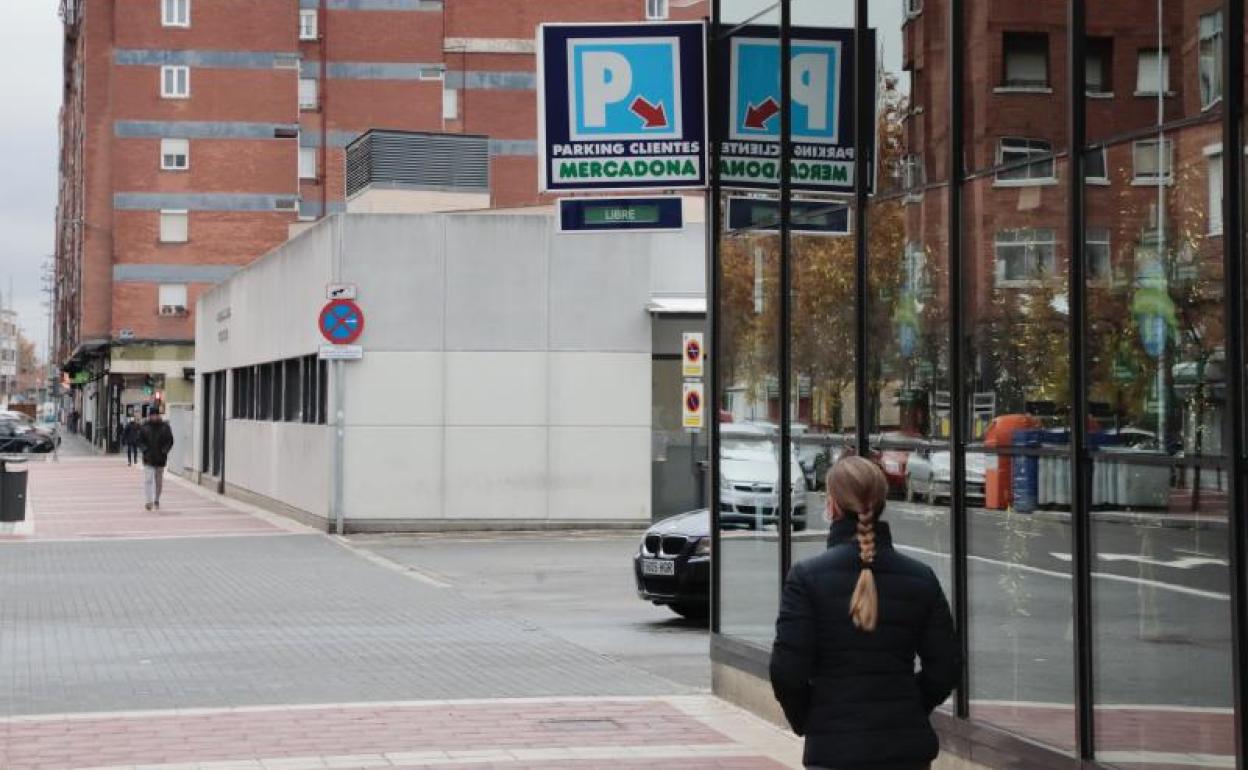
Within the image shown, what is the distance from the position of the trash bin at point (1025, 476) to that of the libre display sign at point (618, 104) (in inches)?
154

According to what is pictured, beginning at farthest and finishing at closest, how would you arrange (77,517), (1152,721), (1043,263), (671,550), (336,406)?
(77,517), (336,406), (671,550), (1043,263), (1152,721)

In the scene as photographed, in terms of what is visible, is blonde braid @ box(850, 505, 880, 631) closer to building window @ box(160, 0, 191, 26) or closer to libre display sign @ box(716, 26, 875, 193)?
libre display sign @ box(716, 26, 875, 193)

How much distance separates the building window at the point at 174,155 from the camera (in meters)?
69.4

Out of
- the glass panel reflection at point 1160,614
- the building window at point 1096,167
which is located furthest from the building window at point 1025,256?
the glass panel reflection at point 1160,614

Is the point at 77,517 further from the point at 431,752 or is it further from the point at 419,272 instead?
the point at 431,752

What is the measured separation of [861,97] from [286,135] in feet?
203

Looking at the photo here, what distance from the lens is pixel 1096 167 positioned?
713 centimetres

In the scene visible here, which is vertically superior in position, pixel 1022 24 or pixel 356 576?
pixel 1022 24

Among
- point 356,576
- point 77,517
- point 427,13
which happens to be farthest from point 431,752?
point 427,13

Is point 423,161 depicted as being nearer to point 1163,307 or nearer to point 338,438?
point 338,438

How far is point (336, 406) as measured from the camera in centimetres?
2702

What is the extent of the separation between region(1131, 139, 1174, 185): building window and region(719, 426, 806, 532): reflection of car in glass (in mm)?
3762

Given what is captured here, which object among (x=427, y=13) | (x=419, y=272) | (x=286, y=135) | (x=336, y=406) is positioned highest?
(x=427, y=13)

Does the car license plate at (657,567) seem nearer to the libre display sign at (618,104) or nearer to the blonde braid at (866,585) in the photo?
the libre display sign at (618,104)
